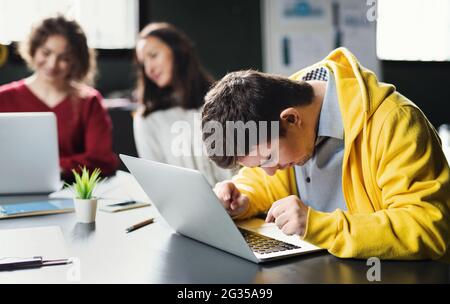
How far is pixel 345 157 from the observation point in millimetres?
1521

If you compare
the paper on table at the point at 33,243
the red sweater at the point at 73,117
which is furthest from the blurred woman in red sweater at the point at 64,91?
the paper on table at the point at 33,243

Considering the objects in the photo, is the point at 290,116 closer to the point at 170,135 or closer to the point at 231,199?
the point at 231,199

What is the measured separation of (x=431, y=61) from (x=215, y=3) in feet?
5.76

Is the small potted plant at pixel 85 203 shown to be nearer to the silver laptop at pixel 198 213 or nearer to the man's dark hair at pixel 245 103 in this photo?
the silver laptop at pixel 198 213

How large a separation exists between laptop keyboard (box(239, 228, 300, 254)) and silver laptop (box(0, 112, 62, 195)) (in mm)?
853

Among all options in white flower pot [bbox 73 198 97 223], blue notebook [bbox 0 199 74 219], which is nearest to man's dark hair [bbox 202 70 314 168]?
white flower pot [bbox 73 198 97 223]

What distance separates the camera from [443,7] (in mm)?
5074

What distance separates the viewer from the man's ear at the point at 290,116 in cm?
150

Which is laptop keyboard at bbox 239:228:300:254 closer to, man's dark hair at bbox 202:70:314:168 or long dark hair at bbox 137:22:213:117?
man's dark hair at bbox 202:70:314:168

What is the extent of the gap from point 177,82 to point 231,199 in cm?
166

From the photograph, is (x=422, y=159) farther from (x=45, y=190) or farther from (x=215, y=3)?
(x=215, y=3)

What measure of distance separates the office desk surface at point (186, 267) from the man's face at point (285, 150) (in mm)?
233

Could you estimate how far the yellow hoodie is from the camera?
133 centimetres

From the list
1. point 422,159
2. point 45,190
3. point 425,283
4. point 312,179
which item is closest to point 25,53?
point 45,190
